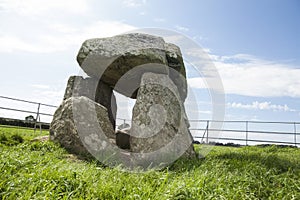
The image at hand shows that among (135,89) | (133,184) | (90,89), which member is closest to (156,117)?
(135,89)

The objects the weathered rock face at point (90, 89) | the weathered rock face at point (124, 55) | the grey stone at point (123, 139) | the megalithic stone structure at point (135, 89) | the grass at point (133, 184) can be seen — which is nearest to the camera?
the grass at point (133, 184)

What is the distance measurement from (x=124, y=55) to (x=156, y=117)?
2130 millimetres

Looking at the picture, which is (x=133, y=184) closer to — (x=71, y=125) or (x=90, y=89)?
Answer: (x=71, y=125)

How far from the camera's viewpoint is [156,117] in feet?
23.1

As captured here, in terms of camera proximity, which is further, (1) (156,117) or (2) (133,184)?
(1) (156,117)

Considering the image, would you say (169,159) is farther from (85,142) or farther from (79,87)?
(79,87)

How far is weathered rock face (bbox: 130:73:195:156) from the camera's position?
6746mm

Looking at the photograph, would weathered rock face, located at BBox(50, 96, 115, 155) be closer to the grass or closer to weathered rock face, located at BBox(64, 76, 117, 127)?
weathered rock face, located at BBox(64, 76, 117, 127)

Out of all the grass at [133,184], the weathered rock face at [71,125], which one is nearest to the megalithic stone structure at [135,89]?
the weathered rock face at [71,125]

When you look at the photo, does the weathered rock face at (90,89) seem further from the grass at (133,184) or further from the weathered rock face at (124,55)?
the grass at (133,184)

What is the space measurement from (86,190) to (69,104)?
3863mm

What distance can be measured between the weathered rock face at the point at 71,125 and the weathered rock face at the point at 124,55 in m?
1.50

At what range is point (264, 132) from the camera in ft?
59.6

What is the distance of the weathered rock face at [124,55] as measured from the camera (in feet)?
26.1
